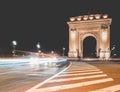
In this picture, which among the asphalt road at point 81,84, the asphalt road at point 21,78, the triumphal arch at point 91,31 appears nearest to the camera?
the asphalt road at point 81,84

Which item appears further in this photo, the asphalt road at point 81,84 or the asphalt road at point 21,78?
the asphalt road at point 21,78

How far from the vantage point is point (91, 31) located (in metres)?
82.8

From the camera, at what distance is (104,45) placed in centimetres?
8038

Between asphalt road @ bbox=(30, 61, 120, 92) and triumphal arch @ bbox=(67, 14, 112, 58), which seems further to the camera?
triumphal arch @ bbox=(67, 14, 112, 58)

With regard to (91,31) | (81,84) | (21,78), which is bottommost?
(81,84)

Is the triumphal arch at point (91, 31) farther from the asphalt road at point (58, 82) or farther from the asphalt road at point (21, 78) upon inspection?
the asphalt road at point (58, 82)

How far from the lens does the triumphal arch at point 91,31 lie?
8050 centimetres

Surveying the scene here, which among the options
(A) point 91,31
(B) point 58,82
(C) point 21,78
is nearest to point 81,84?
(B) point 58,82

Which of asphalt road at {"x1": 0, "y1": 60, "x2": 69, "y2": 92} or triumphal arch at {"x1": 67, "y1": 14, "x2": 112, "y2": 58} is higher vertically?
triumphal arch at {"x1": 67, "y1": 14, "x2": 112, "y2": 58}

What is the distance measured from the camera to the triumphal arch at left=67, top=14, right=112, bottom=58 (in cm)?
8050

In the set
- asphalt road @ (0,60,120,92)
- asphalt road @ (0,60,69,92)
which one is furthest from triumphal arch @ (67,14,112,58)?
asphalt road @ (0,60,120,92)

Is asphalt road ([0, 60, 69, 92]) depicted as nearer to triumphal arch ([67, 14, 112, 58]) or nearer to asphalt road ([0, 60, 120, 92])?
asphalt road ([0, 60, 120, 92])

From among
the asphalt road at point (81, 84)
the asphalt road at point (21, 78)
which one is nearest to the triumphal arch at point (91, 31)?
the asphalt road at point (21, 78)

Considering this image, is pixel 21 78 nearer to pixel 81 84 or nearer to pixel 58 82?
pixel 58 82
